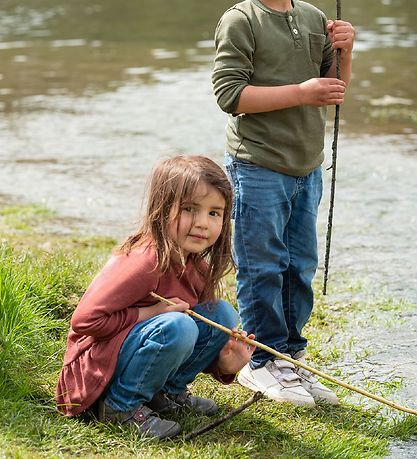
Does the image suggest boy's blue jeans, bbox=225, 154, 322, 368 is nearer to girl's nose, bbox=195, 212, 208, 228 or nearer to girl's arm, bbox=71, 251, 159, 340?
girl's nose, bbox=195, 212, 208, 228

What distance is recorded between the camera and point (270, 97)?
3586 millimetres

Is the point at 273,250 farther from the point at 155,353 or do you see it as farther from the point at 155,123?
the point at 155,123

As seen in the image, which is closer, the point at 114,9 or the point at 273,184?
the point at 273,184

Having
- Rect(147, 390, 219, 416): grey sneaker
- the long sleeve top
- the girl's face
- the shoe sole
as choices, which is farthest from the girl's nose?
the shoe sole

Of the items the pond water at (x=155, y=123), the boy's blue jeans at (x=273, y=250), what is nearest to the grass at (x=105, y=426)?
the boy's blue jeans at (x=273, y=250)

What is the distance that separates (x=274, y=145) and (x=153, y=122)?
6134mm

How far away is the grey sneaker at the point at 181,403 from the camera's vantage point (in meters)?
3.45

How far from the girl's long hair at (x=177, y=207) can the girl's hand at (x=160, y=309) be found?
0.12 metres

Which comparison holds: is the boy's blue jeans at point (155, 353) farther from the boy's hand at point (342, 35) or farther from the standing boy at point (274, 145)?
the boy's hand at point (342, 35)

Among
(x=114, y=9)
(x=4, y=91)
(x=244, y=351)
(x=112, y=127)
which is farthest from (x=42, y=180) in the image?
(x=114, y=9)

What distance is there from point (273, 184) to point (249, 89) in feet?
1.27

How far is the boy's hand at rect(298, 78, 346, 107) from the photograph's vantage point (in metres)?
3.55

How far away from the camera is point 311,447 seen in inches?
129

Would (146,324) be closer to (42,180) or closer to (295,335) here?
(295,335)
